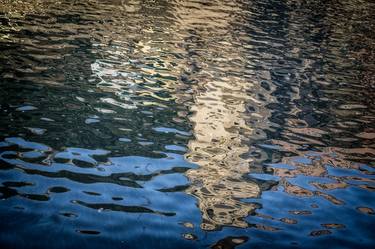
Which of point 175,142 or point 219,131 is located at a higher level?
point 219,131

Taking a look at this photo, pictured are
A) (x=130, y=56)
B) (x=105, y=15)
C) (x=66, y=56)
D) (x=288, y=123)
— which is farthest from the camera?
(x=105, y=15)

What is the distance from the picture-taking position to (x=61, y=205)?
7.46m

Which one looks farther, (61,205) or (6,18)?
(6,18)

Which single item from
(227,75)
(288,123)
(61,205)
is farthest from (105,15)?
(61,205)

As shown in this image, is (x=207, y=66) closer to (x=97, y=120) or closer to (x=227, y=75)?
(x=227, y=75)

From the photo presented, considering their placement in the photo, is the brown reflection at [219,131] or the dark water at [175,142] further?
the brown reflection at [219,131]

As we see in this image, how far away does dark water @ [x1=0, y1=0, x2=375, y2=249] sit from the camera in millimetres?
7344

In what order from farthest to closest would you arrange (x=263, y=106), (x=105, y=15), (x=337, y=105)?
(x=105, y=15) → (x=337, y=105) → (x=263, y=106)

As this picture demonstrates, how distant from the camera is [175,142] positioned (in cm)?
1084

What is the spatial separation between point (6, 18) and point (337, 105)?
22003 mm

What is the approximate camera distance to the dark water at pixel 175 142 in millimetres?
7344

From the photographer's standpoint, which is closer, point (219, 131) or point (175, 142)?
point (175, 142)

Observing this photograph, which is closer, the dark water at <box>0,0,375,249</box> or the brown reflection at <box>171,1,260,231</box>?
the dark water at <box>0,0,375,249</box>

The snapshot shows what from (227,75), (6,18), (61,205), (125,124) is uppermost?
(6,18)
